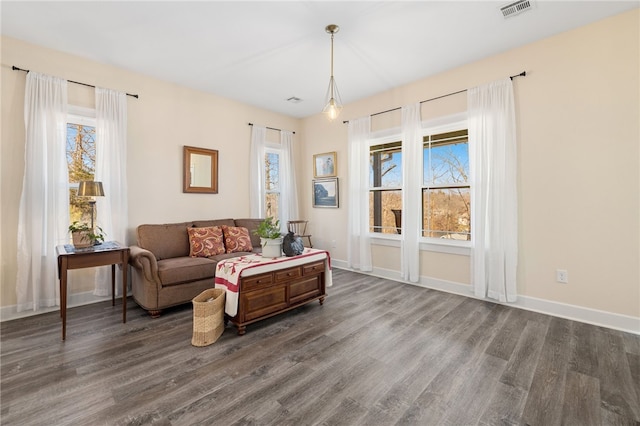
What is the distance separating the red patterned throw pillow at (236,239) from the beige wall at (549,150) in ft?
2.85

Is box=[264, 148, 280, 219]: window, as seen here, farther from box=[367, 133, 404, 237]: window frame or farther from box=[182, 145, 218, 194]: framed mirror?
box=[367, 133, 404, 237]: window frame

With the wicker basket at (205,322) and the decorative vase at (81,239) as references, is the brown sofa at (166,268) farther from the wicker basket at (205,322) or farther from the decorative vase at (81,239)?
the wicker basket at (205,322)

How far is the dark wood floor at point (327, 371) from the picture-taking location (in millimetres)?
1686

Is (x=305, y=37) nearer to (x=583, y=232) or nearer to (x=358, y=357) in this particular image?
(x=358, y=357)

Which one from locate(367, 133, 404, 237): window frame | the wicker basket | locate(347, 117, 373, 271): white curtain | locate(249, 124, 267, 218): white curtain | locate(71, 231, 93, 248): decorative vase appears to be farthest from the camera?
locate(249, 124, 267, 218): white curtain

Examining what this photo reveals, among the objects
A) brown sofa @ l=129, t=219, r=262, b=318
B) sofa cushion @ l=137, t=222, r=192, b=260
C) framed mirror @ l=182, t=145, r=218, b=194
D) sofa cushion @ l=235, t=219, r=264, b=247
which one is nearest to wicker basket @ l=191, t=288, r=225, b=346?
brown sofa @ l=129, t=219, r=262, b=318

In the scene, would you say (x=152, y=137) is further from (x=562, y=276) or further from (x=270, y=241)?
(x=562, y=276)

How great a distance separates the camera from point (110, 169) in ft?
11.7

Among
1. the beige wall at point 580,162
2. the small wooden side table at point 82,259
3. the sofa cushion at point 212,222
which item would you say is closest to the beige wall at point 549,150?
the beige wall at point 580,162

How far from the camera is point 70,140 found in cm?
348

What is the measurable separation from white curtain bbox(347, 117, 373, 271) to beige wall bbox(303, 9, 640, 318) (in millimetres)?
1849

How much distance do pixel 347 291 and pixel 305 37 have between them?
125 inches

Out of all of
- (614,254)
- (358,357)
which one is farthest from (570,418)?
(614,254)

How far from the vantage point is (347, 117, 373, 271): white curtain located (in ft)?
15.9
